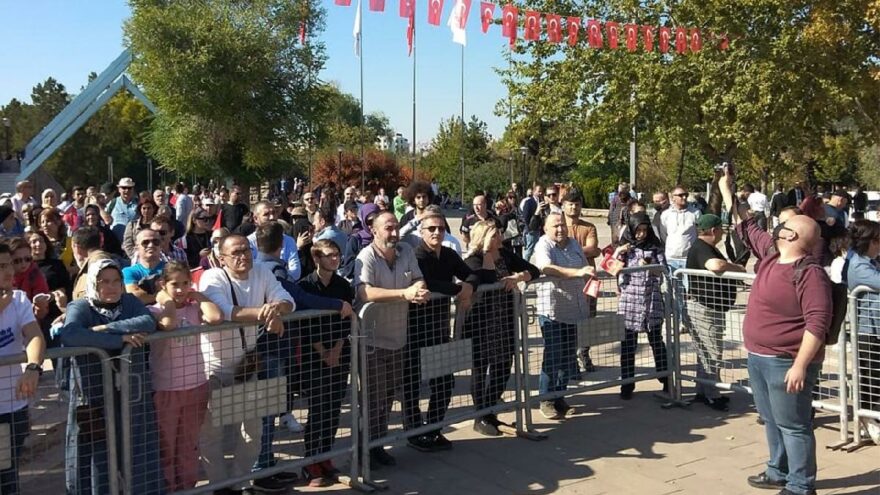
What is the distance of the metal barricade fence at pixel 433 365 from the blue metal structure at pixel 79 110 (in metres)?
40.1

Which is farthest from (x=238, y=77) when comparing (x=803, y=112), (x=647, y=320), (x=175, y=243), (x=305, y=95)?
(x=647, y=320)

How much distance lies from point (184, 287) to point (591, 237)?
4884mm

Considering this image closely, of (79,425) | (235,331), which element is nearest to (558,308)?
(235,331)

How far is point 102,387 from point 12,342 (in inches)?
21.9

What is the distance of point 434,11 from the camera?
1475 cm

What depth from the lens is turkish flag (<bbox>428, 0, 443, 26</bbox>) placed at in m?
14.7

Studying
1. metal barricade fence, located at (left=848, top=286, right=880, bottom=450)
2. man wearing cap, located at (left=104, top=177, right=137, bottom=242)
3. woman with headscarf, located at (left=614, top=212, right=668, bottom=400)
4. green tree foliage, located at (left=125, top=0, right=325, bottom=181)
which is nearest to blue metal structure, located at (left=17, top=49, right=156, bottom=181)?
green tree foliage, located at (left=125, top=0, right=325, bottom=181)

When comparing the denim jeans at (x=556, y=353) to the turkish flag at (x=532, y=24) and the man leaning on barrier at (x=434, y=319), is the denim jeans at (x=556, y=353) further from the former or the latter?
the turkish flag at (x=532, y=24)

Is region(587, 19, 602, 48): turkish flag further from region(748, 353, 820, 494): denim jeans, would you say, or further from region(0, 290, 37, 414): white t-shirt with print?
region(0, 290, 37, 414): white t-shirt with print

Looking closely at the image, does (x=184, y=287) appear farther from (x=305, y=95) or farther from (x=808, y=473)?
(x=305, y=95)

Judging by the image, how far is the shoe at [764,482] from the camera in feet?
17.3

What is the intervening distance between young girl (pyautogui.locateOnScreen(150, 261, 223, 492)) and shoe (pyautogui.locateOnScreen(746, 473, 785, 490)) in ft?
11.7

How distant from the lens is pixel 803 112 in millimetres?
24250

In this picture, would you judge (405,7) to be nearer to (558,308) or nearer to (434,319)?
(558,308)
